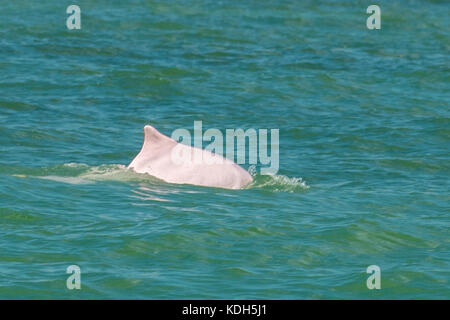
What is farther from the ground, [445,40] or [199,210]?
[445,40]

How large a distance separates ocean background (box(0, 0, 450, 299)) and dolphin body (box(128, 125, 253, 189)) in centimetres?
35

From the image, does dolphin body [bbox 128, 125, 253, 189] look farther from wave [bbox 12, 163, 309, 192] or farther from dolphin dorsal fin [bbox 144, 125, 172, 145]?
wave [bbox 12, 163, 309, 192]

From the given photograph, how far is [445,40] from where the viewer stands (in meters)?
38.8

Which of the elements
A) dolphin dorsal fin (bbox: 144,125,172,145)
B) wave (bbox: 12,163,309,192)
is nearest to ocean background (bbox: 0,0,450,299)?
wave (bbox: 12,163,309,192)

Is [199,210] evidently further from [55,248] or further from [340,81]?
[340,81]

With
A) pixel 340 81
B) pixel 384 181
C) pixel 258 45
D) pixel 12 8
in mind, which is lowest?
pixel 384 181

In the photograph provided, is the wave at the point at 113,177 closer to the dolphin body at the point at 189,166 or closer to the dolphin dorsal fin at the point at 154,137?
the dolphin body at the point at 189,166

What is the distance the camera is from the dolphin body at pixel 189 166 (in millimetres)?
19641

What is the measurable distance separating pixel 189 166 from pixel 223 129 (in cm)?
619

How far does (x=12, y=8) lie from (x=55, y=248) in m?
27.6

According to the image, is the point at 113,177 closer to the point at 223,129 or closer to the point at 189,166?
the point at 189,166

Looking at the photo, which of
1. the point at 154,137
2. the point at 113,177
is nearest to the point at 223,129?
the point at 113,177

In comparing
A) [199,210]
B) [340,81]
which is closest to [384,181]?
[199,210]

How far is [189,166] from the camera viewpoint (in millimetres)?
19750
